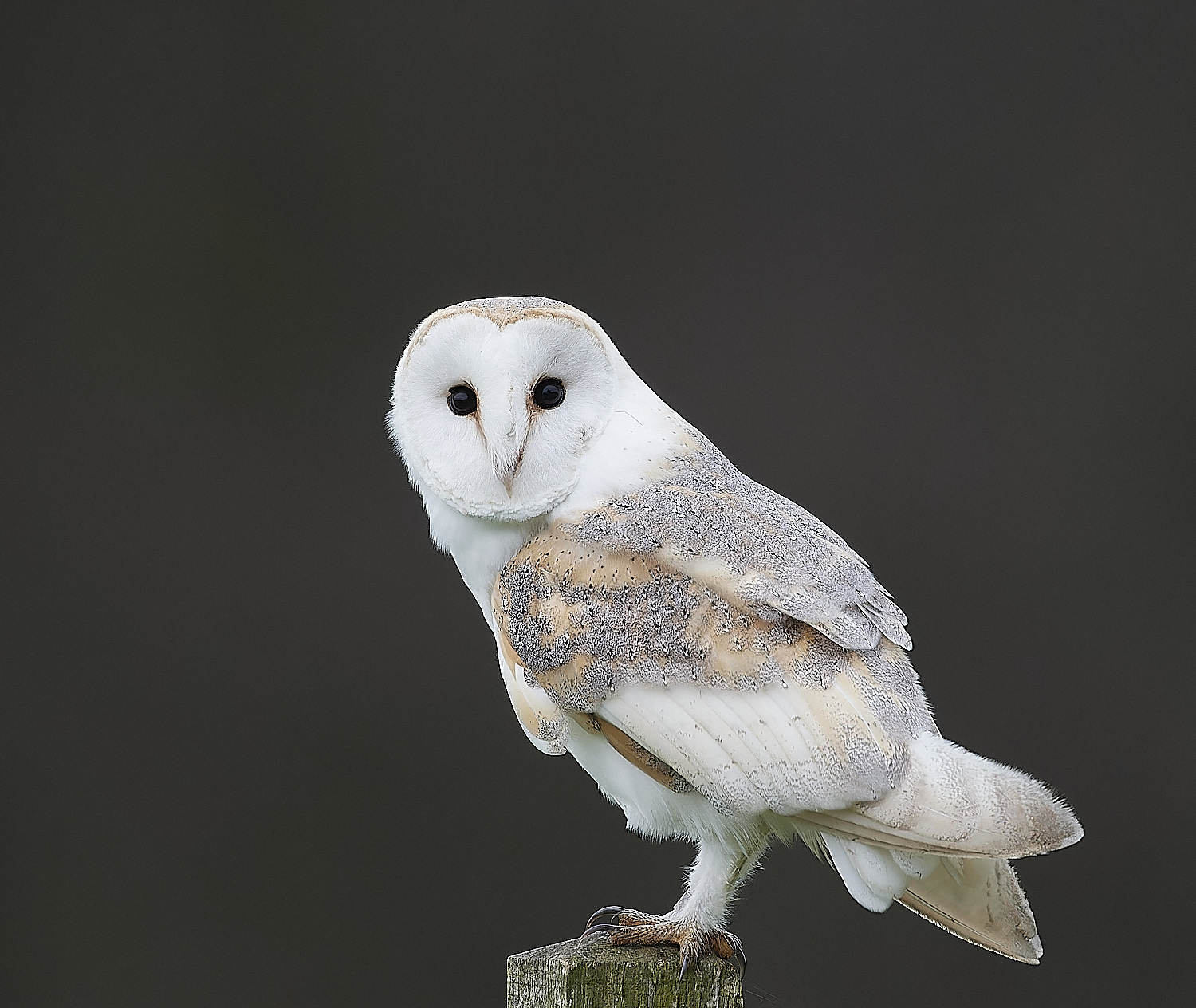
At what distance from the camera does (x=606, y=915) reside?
189cm

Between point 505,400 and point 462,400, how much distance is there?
0.09 m

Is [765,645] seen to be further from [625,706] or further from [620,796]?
[620,796]

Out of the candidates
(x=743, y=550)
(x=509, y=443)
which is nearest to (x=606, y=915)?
(x=743, y=550)

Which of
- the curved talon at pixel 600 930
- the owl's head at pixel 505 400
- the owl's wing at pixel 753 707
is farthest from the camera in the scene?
the curved talon at pixel 600 930

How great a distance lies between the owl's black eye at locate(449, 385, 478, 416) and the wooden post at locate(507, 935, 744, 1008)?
0.70m

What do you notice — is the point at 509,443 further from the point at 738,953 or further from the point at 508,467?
the point at 738,953

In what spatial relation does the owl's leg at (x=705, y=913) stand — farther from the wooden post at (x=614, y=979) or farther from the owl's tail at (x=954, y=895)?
the owl's tail at (x=954, y=895)

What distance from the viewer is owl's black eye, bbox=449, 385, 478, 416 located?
1.78 meters

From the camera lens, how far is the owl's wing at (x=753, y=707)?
1623 millimetres

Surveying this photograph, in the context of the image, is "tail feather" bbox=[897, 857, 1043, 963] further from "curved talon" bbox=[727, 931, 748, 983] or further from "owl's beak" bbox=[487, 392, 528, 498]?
"owl's beak" bbox=[487, 392, 528, 498]

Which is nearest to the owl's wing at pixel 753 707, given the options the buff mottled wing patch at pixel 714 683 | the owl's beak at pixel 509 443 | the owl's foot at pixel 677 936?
the buff mottled wing patch at pixel 714 683

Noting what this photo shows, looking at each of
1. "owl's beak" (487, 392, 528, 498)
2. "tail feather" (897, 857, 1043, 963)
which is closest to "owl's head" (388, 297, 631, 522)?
"owl's beak" (487, 392, 528, 498)

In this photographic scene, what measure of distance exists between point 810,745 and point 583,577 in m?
0.36

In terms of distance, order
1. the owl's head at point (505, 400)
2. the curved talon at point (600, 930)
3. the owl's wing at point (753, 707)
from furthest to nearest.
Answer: the curved talon at point (600, 930) → the owl's head at point (505, 400) → the owl's wing at point (753, 707)
